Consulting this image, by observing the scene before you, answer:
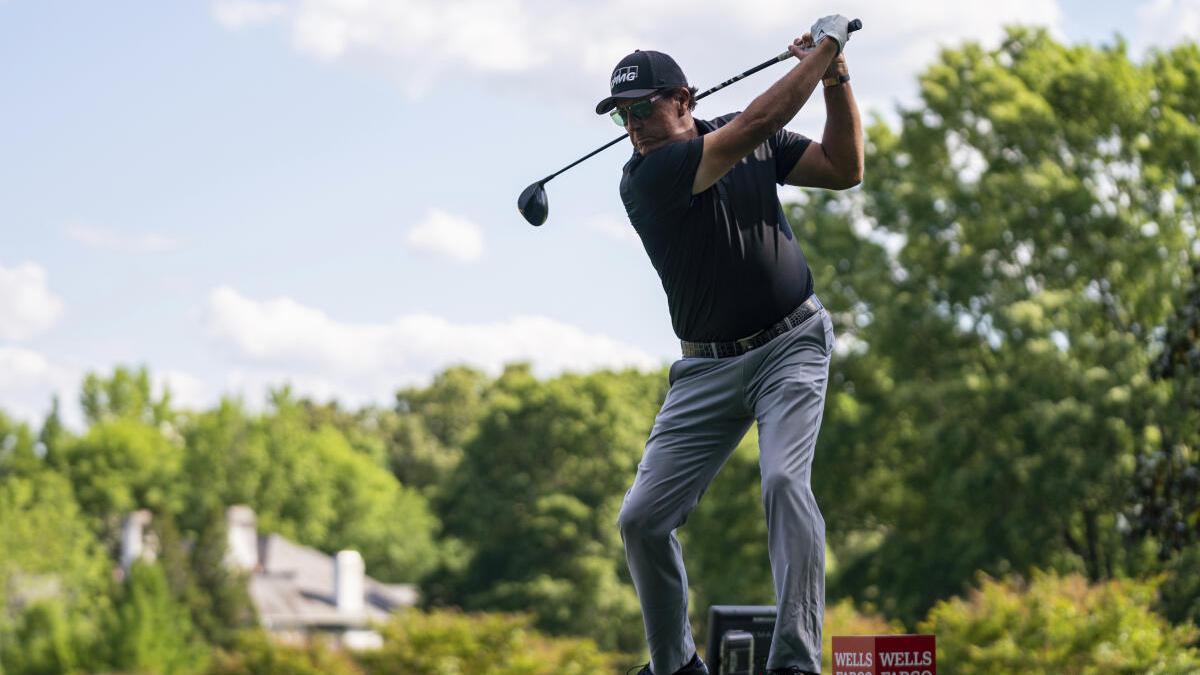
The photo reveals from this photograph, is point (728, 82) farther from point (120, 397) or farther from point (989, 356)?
point (120, 397)

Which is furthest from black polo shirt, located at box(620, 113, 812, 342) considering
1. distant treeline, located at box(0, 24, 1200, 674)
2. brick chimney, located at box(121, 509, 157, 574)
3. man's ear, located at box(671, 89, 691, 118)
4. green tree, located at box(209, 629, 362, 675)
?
brick chimney, located at box(121, 509, 157, 574)

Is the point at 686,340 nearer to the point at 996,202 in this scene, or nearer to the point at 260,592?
the point at 996,202

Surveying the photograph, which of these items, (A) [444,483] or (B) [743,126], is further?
(A) [444,483]

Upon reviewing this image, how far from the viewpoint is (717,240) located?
5949 millimetres

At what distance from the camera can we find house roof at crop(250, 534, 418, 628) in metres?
81.6

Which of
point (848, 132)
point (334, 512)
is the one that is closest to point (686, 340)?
point (848, 132)

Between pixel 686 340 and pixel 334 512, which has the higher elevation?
pixel 334 512

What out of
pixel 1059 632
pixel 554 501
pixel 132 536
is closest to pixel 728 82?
pixel 1059 632

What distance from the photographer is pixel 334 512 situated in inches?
3846

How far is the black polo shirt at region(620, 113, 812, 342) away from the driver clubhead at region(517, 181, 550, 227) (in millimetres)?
698

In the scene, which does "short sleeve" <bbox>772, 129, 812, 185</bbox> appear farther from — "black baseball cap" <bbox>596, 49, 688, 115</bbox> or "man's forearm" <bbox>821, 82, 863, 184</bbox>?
"black baseball cap" <bbox>596, 49, 688, 115</bbox>

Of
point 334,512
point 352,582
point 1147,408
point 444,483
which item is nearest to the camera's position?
point 1147,408

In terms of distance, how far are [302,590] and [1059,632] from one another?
7396cm

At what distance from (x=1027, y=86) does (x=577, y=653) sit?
1579cm
